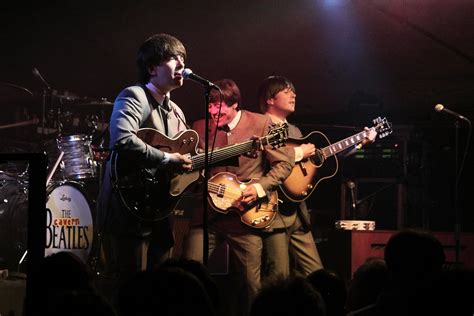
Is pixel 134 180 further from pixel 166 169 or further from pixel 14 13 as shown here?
pixel 14 13

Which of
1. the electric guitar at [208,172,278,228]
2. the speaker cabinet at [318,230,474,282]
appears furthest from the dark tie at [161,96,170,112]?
the speaker cabinet at [318,230,474,282]

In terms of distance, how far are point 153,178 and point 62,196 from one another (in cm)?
281

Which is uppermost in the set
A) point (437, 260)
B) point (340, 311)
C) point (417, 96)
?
point (417, 96)

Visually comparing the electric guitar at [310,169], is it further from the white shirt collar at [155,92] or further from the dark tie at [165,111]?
the white shirt collar at [155,92]

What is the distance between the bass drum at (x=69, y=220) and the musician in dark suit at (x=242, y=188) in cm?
148

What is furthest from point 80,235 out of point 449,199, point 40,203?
point 449,199

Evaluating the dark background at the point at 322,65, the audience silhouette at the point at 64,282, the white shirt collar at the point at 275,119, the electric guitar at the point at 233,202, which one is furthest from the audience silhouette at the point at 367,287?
the dark background at the point at 322,65

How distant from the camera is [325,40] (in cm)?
935

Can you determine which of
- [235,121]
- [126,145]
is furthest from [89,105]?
[126,145]

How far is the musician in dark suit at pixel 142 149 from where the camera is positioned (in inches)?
190

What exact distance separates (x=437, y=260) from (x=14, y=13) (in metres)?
6.41

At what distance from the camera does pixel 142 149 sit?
4816 mm

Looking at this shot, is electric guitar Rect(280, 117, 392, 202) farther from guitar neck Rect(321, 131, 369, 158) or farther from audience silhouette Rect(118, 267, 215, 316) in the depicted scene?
audience silhouette Rect(118, 267, 215, 316)

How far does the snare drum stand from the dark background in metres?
0.52
